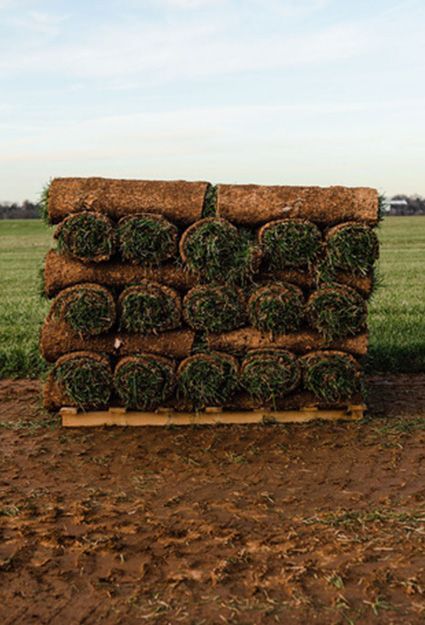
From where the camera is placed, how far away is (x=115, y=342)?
8258 mm

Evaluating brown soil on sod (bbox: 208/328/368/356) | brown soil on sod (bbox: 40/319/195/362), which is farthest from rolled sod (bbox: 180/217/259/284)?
brown soil on sod (bbox: 40/319/195/362)

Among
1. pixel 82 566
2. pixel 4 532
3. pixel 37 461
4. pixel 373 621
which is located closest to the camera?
pixel 373 621

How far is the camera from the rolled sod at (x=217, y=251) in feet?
26.3

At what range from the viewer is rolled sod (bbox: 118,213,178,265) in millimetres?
8031

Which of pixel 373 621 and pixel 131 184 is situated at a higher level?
pixel 131 184

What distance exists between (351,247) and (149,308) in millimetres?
1926

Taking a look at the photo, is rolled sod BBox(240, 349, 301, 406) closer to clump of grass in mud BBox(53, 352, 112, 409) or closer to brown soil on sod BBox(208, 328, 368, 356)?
brown soil on sod BBox(208, 328, 368, 356)

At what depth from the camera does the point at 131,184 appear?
8242 millimetres

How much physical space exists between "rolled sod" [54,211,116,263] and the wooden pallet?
1516 mm

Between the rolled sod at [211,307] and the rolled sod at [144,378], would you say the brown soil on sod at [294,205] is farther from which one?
the rolled sod at [144,378]

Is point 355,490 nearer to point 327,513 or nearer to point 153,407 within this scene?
point 327,513

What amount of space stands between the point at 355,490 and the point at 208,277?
2640mm

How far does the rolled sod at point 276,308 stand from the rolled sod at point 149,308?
0.71 meters

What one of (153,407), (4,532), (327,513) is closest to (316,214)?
(153,407)
